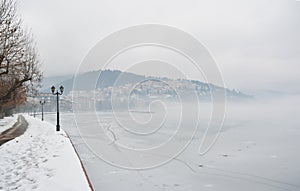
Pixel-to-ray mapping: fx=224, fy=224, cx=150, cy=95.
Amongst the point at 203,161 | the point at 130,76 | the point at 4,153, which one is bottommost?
the point at 203,161

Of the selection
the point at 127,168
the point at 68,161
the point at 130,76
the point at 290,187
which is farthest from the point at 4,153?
the point at 130,76

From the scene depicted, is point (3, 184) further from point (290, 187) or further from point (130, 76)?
point (130, 76)

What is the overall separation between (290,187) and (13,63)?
57.5 ft

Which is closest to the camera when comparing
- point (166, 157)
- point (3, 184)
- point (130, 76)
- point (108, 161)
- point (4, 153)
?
point (3, 184)

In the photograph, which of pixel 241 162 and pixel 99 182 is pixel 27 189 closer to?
pixel 99 182

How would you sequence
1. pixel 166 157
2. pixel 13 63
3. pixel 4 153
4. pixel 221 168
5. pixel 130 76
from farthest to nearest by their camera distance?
pixel 130 76
pixel 13 63
pixel 166 157
pixel 221 168
pixel 4 153

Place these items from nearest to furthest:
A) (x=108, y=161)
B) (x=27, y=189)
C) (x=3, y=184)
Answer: (x=27, y=189)
(x=3, y=184)
(x=108, y=161)

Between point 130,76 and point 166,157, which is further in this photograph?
point 130,76

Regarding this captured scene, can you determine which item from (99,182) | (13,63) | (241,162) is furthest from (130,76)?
(99,182)

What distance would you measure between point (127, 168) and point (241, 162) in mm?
5257

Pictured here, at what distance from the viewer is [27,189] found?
484 cm

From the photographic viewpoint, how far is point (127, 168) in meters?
8.83

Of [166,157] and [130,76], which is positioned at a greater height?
[130,76]

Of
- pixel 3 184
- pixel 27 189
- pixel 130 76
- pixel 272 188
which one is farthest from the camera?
pixel 130 76
